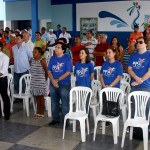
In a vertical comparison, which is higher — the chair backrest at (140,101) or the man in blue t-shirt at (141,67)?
the man in blue t-shirt at (141,67)

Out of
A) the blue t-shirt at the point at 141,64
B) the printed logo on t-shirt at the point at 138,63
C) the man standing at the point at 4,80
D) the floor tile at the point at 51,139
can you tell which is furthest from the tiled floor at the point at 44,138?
the printed logo on t-shirt at the point at 138,63

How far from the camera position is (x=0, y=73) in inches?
214

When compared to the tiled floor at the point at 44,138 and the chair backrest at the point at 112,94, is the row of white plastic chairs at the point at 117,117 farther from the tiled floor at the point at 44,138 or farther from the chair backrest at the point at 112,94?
the tiled floor at the point at 44,138

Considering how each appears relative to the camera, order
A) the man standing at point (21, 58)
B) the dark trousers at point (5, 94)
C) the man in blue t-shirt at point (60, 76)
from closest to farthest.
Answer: the man in blue t-shirt at point (60, 76) < the dark trousers at point (5, 94) < the man standing at point (21, 58)

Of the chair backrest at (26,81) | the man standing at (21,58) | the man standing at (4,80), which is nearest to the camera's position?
the man standing at (4,80)

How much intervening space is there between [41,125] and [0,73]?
1.20m

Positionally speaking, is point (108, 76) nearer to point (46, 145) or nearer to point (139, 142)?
point (139, 142)

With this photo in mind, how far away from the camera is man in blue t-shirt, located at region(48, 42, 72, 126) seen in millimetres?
5109

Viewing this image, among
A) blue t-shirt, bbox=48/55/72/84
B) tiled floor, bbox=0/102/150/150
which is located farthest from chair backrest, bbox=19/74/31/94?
blue t-shirt, bbox=48/55/72/84

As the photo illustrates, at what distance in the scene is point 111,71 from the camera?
16.3 feet

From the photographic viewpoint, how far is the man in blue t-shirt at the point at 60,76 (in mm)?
5109

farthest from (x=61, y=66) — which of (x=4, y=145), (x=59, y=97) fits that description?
(x=4, y=145)

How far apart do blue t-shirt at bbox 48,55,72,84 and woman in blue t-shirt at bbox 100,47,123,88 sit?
60 cm

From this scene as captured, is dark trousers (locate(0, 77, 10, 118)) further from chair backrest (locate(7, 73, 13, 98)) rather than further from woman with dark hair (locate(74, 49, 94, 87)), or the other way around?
woman with dark hair (locate(74, 49, 94, 87))
